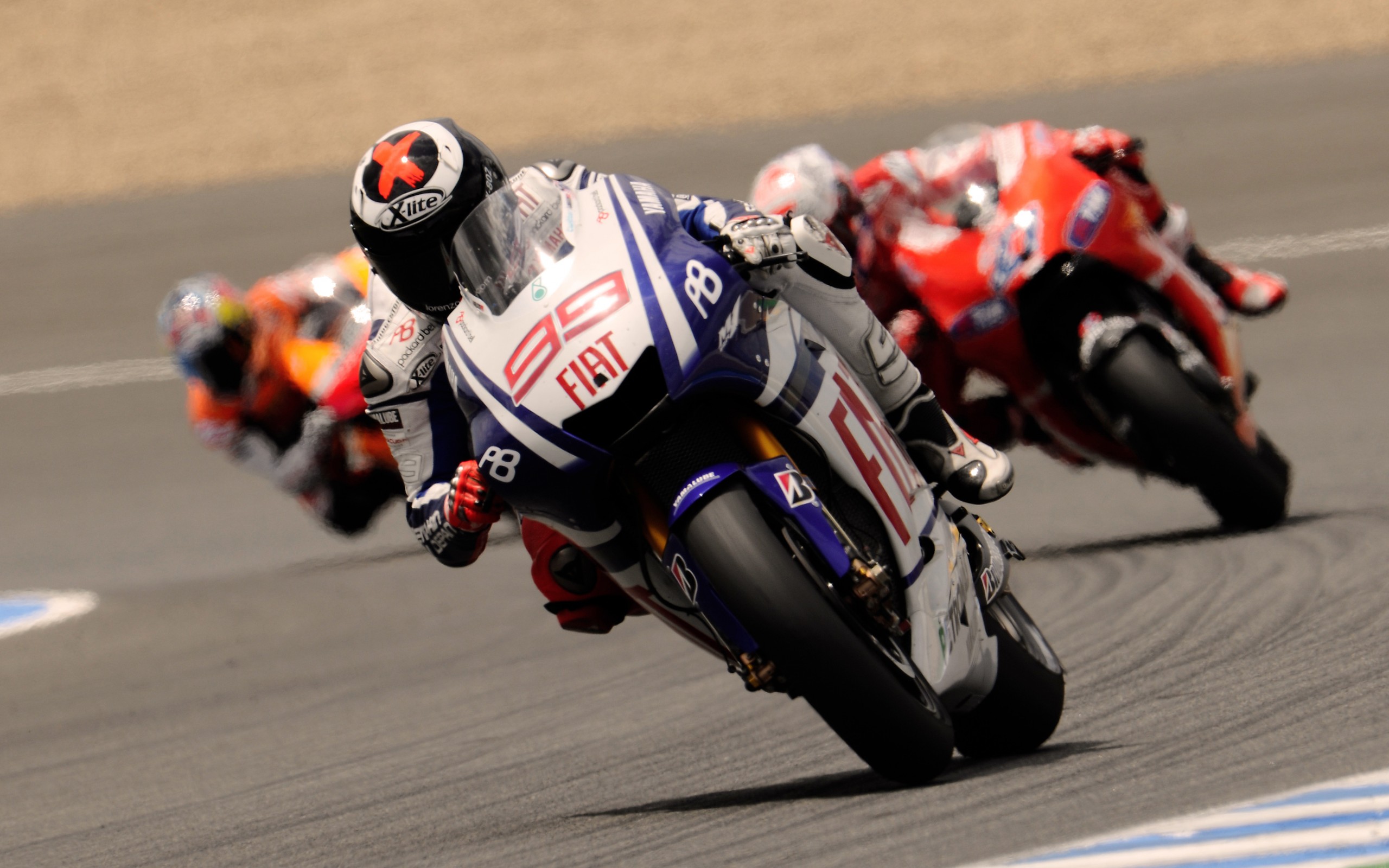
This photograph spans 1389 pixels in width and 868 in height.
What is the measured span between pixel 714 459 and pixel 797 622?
408mm

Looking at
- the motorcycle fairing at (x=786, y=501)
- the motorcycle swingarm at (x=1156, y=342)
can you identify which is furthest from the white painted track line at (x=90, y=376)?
the motorcycle fairing at (x=786, y=501)

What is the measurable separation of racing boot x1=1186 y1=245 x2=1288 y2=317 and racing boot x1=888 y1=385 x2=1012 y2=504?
3.19 metres

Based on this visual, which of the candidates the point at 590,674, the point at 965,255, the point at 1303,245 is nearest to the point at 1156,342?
the point at 965,255

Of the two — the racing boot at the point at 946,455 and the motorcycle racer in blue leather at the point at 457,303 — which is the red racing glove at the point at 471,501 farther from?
the racing boot at the point at 946,455

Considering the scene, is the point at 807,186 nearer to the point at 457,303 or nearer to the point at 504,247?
the point at 457,303

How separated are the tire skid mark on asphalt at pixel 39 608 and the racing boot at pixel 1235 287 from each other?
5.10 meters

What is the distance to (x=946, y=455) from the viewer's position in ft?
16.5

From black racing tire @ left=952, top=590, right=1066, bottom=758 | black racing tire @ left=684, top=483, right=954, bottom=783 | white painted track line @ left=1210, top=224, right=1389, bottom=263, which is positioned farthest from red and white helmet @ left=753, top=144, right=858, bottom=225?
white painted track line @ left=1210, top=224, right=1389, bottom=263

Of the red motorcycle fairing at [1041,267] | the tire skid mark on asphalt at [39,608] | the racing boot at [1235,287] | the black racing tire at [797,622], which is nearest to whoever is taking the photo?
the black racing tire at [797,622]

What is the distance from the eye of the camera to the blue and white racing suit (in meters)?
4.70

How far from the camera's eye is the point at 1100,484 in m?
9.59

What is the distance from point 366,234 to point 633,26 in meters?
16.8

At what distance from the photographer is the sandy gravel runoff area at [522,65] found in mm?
18484

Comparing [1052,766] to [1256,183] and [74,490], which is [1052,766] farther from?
[1256,183]
